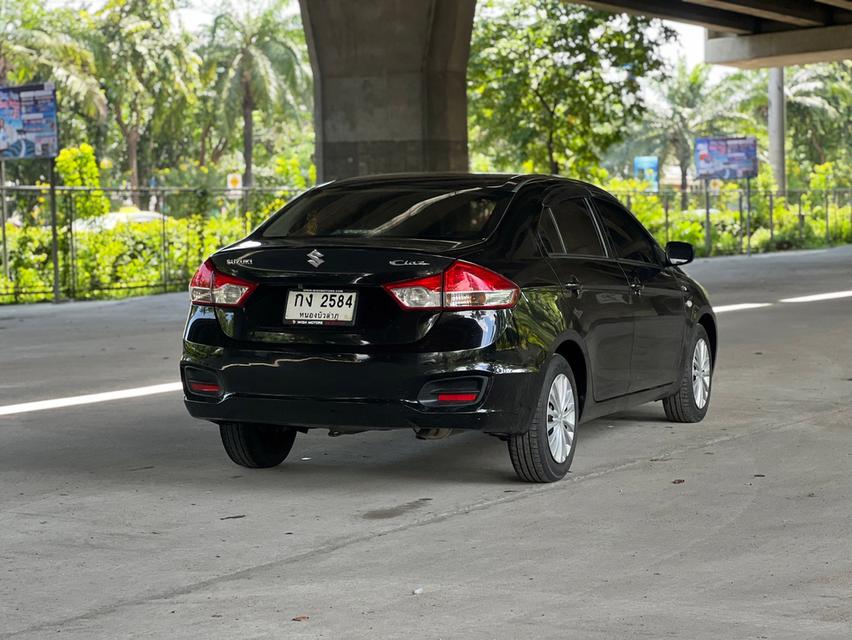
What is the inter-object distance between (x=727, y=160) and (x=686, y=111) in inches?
1315

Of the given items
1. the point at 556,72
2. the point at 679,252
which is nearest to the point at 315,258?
the point at 679,252

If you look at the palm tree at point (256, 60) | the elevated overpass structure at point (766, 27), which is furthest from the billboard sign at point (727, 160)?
the palm tree at point (256, 60)

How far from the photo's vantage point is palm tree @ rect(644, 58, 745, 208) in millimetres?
76062

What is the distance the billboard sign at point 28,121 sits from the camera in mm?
23766

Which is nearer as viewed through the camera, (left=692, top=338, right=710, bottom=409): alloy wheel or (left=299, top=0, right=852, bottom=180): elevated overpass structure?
(left=692, top=338, right=710, bottom=409): alloy wheel

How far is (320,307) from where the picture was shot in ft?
25.3

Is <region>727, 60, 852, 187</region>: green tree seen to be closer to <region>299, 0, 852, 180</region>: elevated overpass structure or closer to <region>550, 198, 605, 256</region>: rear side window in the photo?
<region>299, 0, 852, 180</region>: elevated overpass structure

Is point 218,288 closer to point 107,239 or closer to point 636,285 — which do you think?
point 636,285

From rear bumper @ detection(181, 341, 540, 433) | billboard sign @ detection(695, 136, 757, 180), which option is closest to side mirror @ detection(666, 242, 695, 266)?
rear bumper @ detection(181, 341, 540, 433)

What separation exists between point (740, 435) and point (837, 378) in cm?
347

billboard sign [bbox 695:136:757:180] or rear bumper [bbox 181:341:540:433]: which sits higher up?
billboard sign [bbox 695:136:757:180]

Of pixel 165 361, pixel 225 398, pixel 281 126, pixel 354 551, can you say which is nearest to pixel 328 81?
pixel 165 361

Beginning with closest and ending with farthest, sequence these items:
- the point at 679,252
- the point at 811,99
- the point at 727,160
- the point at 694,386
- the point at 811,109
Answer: the point at 679,252, the point at 694,386, the point at 727,160, the point at 811,99, the point at 811,109

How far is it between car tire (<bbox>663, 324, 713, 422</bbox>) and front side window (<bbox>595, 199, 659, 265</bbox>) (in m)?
0.73
